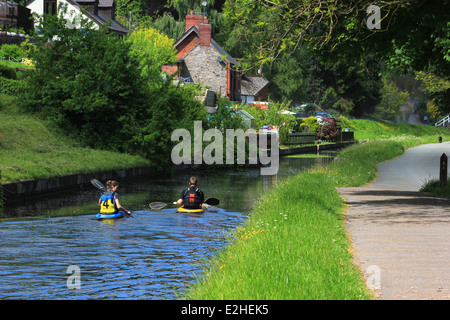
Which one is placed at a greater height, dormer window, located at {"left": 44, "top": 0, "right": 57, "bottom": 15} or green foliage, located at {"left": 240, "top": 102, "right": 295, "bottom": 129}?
dormer window, located at {"left": 44, "top": 0, "right": 57, "bottom": 15}

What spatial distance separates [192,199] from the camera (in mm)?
22094

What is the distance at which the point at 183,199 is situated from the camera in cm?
2244

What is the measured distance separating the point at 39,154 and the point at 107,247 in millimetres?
15910

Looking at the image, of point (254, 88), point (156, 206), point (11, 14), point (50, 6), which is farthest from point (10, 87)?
point (254, 88)

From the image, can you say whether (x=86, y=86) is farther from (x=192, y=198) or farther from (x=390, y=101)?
(x=390, y=101)

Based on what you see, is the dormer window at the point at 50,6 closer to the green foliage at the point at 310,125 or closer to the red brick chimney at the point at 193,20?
the red brick chimney at the point at 193,20

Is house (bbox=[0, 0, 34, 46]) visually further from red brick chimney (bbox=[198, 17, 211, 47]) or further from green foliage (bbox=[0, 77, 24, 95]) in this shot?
green foliage (bbox=[0, 77, 24, 95])

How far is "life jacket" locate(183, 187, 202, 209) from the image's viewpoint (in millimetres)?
22078

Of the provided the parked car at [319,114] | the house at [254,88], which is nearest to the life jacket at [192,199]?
the parked car at [319,114]

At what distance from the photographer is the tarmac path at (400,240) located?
9.30 m

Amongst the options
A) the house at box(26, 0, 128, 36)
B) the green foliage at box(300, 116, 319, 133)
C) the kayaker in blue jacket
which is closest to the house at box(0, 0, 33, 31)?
the house at box(26, 0, 128, 36)

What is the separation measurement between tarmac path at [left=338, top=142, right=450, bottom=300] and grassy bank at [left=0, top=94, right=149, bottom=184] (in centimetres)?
1155

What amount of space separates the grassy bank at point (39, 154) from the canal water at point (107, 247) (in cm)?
154
